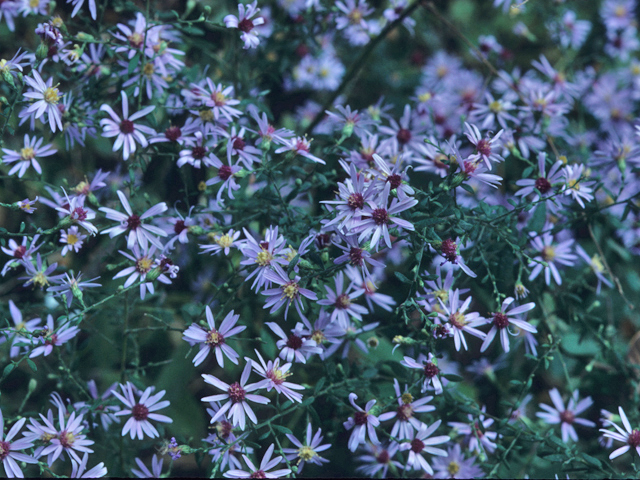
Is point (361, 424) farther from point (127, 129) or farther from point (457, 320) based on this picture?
point (127, 129)

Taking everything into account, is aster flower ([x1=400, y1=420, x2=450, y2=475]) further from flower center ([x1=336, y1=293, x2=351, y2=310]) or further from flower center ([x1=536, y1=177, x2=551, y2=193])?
flower center ([x1=536, y1=177, x2=551, y2=193])

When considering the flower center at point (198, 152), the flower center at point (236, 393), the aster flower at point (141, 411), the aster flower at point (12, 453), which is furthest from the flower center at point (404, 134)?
the aster flower at point (12, 453)

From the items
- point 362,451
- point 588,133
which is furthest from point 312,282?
point 588,133

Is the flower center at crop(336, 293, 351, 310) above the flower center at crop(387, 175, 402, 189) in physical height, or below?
below

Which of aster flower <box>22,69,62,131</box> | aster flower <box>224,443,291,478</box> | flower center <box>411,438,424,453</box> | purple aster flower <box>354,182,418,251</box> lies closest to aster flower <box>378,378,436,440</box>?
flower center <box>411,438,424,453</box>

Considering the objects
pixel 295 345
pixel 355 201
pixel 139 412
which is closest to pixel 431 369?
pixel 295 345

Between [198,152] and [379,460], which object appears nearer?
[198,152]
